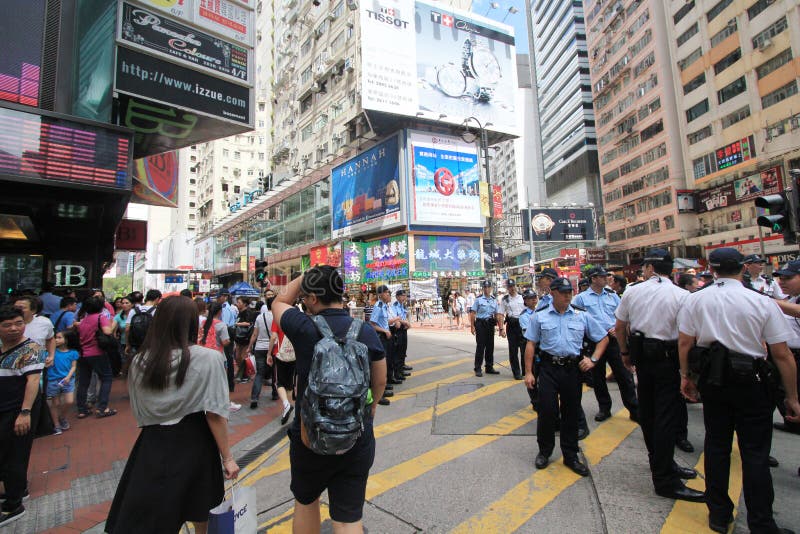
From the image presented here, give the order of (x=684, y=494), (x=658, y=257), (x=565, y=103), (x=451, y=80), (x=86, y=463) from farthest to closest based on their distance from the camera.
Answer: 1. (x=565, y=103)
2. (x=451, y=80)
3. (x=86, y=463)
4. (x=658, y=257)
5. (x=684, y=494)

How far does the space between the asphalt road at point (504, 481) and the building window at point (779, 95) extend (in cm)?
3788

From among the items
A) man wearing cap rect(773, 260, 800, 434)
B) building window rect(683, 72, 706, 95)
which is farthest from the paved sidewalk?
building window rect(683, 72, 706, 95)

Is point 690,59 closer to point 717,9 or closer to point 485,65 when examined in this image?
point 717,9

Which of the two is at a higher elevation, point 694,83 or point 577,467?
point 694,83

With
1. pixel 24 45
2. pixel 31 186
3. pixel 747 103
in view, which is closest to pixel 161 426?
pixel 31 186

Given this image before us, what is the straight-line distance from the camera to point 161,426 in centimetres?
227

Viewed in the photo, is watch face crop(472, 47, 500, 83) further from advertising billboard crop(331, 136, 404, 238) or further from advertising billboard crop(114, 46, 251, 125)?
advertising billboard crop(114, 46, 251, 125)

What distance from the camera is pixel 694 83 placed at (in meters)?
40.2

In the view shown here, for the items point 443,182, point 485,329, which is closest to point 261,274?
point 485,329

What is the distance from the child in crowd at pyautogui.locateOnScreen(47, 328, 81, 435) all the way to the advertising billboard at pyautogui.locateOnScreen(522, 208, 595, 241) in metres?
34.4

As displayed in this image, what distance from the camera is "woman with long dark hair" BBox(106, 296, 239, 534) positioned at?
2150mm

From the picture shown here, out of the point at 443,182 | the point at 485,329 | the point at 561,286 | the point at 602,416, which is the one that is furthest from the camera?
the point at 443,182

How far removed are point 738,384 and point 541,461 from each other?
72.1 inches

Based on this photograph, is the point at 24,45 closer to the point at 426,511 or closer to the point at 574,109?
the point at 426,511
